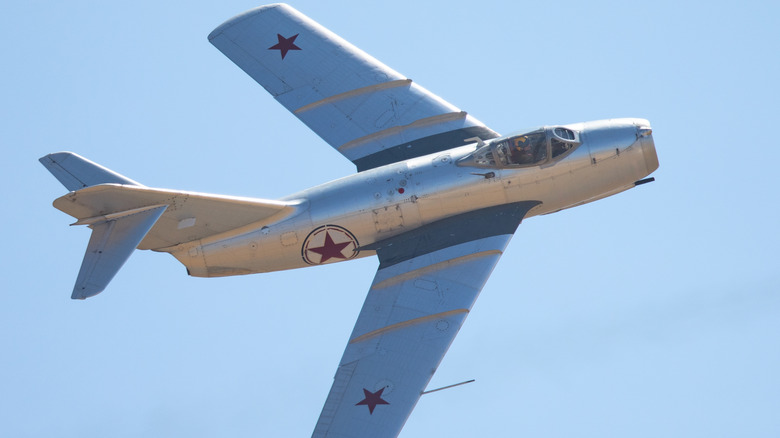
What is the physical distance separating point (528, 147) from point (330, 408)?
870 centimetres

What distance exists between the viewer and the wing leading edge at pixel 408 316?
32.7 metres

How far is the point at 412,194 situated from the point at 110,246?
25.2 ft

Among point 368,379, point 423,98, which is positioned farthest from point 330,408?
point 423,98

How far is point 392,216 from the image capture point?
119 ft

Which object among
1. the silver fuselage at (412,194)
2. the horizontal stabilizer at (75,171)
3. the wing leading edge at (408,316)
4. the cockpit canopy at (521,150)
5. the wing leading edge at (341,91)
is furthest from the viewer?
the wing leading edge at (341,91)

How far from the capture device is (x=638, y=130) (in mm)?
36844

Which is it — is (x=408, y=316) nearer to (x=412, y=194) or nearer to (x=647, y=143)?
(x=412, y=194)

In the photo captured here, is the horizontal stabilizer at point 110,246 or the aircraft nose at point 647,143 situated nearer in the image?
→ the horizontal stabilizer at point 110,246

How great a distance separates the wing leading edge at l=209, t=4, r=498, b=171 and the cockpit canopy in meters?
2.21

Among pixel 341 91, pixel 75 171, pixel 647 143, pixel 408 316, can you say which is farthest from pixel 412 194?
pixel 75 171

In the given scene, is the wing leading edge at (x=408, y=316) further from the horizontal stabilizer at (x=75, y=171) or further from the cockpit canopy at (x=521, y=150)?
the horizontal stabilizer at (x=75, y=171)

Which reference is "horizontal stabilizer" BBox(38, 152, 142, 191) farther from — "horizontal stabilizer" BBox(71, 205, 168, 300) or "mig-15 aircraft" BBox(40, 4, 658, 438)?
"horizontal stabilizer" BBox(71, 205, 168, 300)

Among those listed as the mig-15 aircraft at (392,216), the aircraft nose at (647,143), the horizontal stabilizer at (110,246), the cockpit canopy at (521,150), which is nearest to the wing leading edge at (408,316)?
the mig-15 aircraft at (392,216)

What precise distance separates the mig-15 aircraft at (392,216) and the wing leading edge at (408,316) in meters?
0.04
